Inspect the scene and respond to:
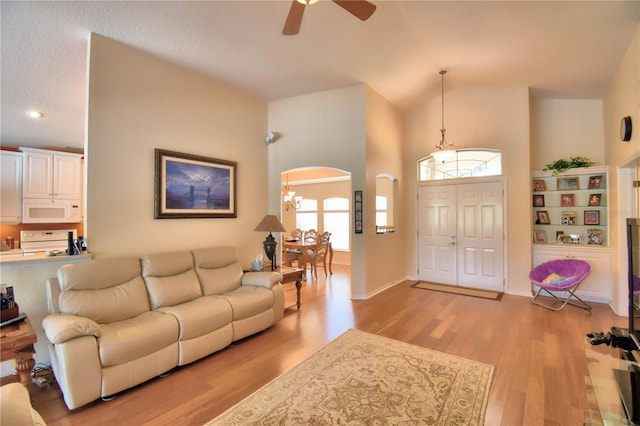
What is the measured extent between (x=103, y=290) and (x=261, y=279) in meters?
1.65

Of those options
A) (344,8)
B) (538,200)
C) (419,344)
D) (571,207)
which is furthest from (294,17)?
(571,207)

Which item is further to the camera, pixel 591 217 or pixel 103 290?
pixel 591 217

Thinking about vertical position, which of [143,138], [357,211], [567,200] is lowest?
[357,211]

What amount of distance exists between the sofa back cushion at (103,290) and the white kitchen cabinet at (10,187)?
3.42 m

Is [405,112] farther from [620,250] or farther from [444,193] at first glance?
[620,250]

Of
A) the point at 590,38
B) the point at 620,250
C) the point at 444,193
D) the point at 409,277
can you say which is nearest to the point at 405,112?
the point at 444,193

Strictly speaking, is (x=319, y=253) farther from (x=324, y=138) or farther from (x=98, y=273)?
(x=98, y=273)

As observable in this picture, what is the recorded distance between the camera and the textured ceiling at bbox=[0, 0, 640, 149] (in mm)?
2857

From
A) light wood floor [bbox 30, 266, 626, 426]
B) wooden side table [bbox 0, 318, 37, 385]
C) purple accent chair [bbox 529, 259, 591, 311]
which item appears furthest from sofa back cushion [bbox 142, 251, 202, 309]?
purple accent chair [bbox 529, 259, 591, 311]

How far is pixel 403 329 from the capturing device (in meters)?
3.55

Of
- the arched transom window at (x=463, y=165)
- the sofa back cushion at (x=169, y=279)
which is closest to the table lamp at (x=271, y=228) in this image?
the sofa back cushion at (x=169, y=279)

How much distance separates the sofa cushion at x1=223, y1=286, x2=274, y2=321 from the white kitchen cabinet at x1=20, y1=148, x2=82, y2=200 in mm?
4167

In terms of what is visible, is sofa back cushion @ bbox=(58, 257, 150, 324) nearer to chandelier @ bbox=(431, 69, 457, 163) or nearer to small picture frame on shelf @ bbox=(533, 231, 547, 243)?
chandelier @ bbox=(431, 69, 457, 163)

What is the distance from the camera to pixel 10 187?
472 cm
